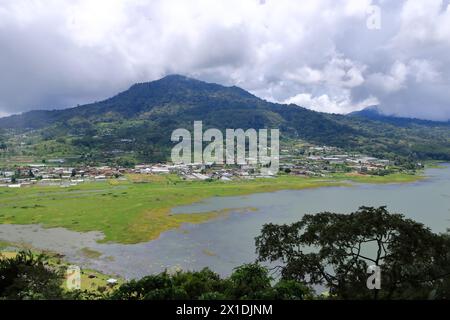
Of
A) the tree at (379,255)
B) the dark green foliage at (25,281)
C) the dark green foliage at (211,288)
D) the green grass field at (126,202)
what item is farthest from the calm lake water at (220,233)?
the dark green foliage at (211,288)

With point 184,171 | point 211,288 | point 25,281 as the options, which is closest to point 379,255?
point 211,288

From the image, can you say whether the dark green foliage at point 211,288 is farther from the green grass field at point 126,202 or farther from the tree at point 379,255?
the green grass field at point 126,202

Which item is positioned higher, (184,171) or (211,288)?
(211,288)

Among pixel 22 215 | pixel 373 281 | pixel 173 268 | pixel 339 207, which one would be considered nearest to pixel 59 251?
pixel 173 268

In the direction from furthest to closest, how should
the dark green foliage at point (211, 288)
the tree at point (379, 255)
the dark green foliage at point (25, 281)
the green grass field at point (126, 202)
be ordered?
the green grass field at point (126, 202) → the dark green foliage at point (25, 281) → the tree at point (379, 255) → the dark green foliage at point (211, 288)

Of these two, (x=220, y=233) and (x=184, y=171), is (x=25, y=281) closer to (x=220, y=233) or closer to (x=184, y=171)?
(x=220, y=233)

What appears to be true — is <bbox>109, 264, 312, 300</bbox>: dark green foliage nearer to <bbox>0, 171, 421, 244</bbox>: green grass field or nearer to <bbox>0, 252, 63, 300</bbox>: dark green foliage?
<bbox>0, 252, 63, 300</bbox>: dark green foliage
